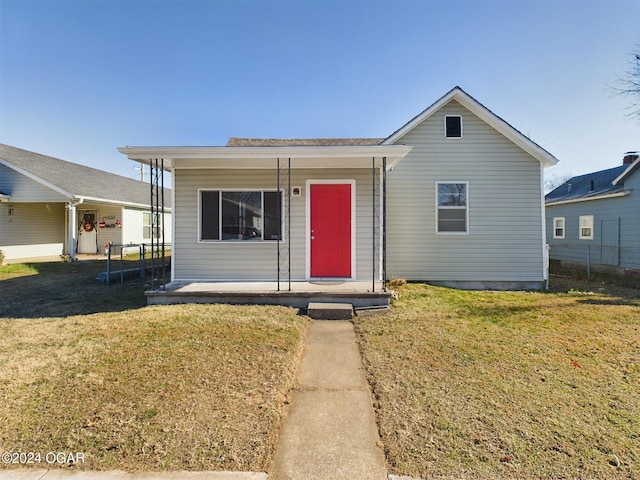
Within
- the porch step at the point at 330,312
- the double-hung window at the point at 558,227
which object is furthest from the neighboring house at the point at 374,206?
the double-hung window at the point at 558,227

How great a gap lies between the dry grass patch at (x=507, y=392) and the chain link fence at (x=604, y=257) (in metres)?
7.15

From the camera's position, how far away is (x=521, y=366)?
3.41 meters

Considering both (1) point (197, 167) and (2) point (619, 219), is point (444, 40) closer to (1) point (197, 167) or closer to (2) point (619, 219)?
(1) point (197, 167)

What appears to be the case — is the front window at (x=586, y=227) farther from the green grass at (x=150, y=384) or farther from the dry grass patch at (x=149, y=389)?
the dry grass patch at (x=149, y=389)

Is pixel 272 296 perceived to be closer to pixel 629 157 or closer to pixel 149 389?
pixel 149 389

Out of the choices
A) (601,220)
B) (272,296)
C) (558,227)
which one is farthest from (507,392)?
(558,227)

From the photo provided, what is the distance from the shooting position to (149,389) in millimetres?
2824

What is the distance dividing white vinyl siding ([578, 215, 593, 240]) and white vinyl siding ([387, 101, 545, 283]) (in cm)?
680

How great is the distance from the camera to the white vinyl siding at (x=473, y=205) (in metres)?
8.23

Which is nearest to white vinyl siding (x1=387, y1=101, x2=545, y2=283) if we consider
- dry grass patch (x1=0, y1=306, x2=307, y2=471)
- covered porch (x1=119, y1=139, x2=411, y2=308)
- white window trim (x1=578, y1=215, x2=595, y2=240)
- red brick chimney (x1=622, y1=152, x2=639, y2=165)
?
covered porch (x1=119, y1=139, x2=411, y2=308)

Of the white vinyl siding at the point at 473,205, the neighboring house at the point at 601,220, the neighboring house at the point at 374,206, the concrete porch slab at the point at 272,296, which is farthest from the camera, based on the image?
the neighboring house at the point at 601,220

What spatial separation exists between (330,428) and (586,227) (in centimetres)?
1553

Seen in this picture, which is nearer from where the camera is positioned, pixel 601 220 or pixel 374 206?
pixel 374 206

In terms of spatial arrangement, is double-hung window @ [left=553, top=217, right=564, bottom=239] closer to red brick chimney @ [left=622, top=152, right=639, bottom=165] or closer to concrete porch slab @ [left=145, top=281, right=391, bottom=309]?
red brick chimney @ [left=622, top=152, right=639, bottom=165]
